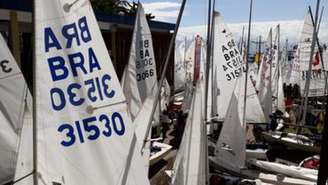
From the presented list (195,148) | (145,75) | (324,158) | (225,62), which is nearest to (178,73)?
(225,62)

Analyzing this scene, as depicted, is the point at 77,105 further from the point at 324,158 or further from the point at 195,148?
the point at 324,158

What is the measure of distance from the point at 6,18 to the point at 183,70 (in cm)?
1461

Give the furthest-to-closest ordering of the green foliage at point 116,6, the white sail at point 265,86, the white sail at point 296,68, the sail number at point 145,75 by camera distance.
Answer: the green foliage at point 116,6 < the white sail at point 296,68 < the white sail at point 265,86 < the sail number at point 145,75

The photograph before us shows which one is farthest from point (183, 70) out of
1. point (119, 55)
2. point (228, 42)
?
point (228, 42)

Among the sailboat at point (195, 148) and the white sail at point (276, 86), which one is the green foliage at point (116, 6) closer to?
the white sail at point (276, 86)

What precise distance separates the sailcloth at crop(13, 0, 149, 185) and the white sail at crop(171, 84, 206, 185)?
6.86ft

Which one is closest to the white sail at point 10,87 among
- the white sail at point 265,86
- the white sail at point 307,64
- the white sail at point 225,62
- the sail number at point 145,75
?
the sail number at point 145,75

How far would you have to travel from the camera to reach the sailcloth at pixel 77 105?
12.7 feet

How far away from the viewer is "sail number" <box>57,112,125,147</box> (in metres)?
4.13

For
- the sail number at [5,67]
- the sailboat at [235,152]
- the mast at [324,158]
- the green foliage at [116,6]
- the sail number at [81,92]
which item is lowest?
the sailboat at [235,152]

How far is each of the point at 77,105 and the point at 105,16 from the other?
15.4m

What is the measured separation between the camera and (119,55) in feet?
67.0

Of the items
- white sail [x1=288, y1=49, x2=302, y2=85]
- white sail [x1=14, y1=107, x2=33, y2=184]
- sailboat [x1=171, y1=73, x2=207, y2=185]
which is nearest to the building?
sailboat [x1=171, y1=73, x2=207, y2=185]

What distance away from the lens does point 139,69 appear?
1000 centimetres
